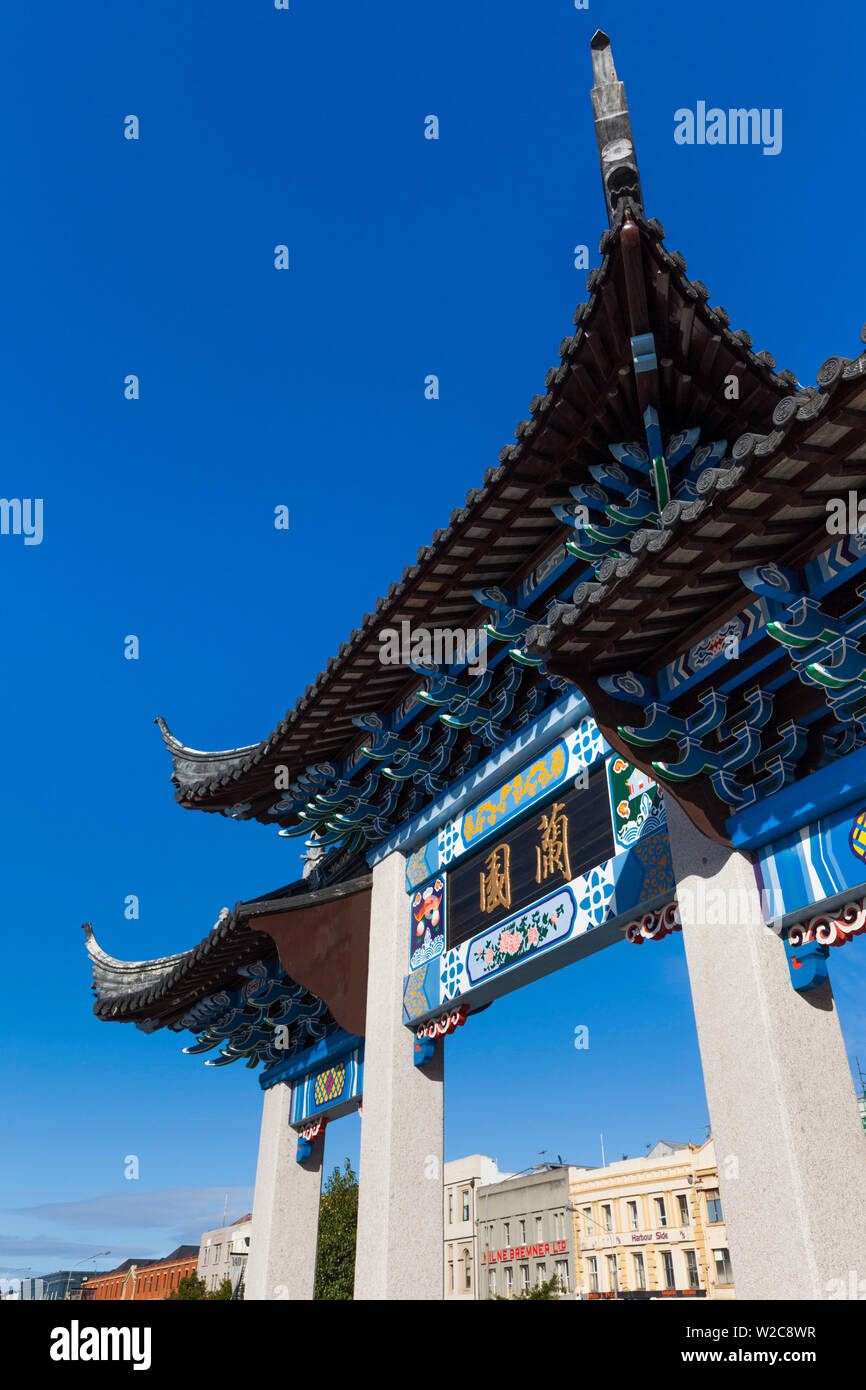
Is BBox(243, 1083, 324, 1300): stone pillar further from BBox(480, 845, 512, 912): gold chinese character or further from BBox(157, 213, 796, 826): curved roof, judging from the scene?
BBox(157, 213, 796, 826): curved roof

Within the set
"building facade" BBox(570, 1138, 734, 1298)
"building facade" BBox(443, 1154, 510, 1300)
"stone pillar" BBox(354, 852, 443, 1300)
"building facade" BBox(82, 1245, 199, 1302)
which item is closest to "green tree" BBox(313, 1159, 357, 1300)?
"building facade" BBox(570, 1138, 734, 1298)

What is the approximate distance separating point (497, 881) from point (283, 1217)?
6.17 m

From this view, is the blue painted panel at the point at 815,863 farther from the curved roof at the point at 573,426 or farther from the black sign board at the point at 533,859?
the curved roof at the point at 573,426

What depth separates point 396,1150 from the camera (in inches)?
293

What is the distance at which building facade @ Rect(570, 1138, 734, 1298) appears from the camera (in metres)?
33.5

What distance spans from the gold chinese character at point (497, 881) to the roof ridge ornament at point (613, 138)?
15.1ft

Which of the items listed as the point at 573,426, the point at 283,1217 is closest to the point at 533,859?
the point at 573,426

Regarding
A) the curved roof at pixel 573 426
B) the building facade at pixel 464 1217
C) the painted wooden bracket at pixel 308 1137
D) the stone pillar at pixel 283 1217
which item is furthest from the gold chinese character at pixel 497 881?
the building facade at pixel 464 1217

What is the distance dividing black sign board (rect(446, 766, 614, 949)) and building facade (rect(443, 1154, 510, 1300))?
40557mm

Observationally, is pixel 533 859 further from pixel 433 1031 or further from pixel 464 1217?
pixel 464 1217

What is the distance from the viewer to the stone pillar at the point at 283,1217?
10.5m

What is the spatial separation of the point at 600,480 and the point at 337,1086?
7475 mm

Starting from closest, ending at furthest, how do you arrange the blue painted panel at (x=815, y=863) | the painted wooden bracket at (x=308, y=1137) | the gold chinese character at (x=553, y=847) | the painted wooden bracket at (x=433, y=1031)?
1. the blue painted panel at (x=815, y=863)
2. the gold chinese character at (x=553, y=847)
3. the painted wooden bracket at (x=433, y=1031)
4. the painted wooden bracket at (x=308, y=1137)

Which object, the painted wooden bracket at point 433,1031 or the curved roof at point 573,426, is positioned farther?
the painted wooden bracket at point 433,1031
